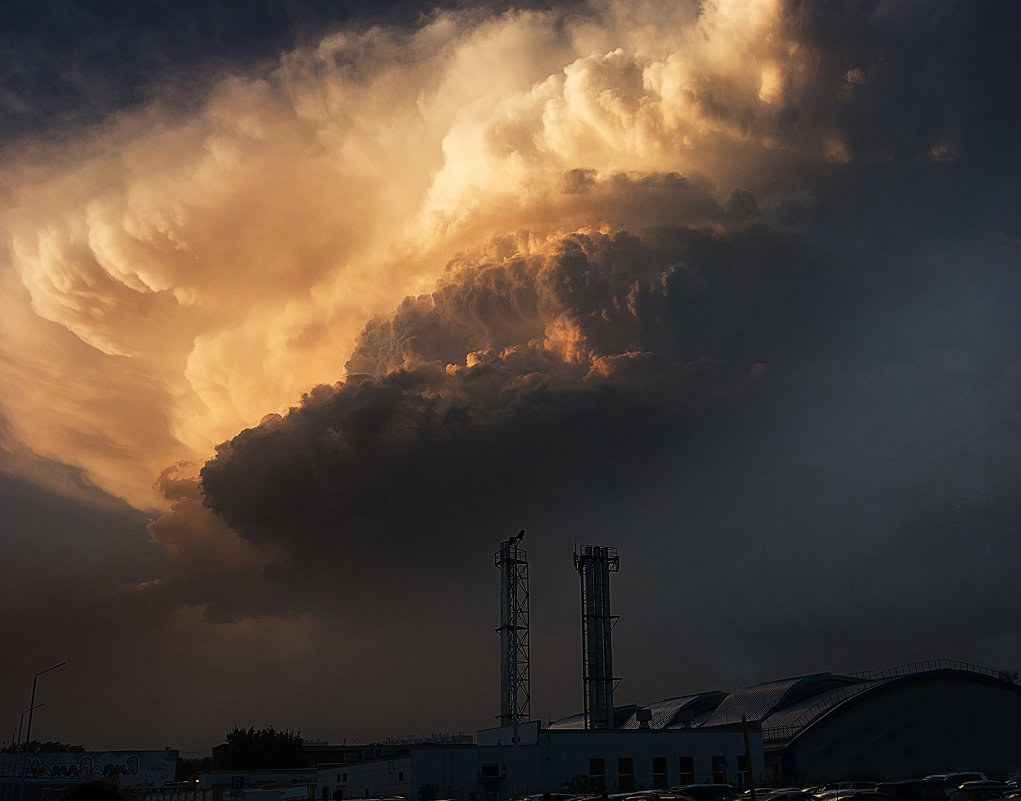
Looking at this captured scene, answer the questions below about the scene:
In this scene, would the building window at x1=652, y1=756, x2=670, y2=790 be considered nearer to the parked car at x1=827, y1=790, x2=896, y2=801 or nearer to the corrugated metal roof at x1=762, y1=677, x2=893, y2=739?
the corrugated metal roof at x1=762, y1=677, x2=893, y2=739

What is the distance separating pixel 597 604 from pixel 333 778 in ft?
109

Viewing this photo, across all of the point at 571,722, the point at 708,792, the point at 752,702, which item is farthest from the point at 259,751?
the point at 708,792

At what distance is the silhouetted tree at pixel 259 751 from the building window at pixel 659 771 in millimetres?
101738

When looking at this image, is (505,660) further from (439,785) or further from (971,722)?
(971,722)

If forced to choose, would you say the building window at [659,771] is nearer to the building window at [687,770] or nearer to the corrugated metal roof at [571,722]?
the building window at [687,770]

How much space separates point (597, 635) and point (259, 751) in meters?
84.7

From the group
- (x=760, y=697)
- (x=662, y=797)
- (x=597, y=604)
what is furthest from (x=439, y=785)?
(x=760, y=697)

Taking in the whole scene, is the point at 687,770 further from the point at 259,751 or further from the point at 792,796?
the point at 259,751

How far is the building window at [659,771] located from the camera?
231ft

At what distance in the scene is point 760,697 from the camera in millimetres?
103562

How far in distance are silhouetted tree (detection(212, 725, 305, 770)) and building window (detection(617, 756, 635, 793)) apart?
101169mm

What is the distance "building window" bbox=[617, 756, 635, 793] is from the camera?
69562 mm

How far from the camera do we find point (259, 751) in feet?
503

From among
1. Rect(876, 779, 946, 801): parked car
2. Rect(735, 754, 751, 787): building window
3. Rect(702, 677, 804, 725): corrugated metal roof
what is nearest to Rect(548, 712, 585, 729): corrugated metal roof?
Rect(702, 677, 804, 725): corrugated metal roof
